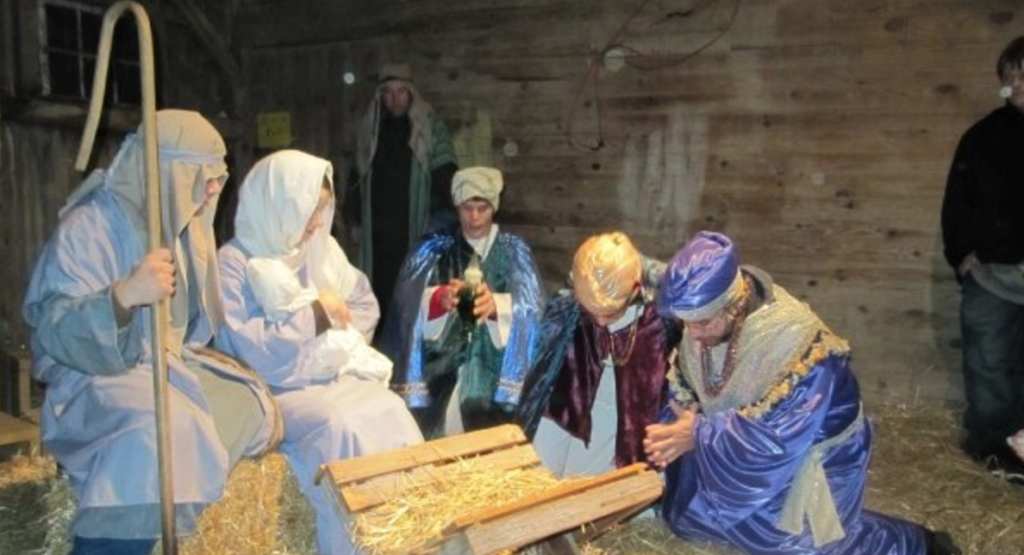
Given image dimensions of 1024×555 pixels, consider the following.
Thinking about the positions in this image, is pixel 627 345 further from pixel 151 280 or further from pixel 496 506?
pixel 151 280

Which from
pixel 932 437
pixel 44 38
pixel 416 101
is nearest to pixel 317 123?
pixel 416 101

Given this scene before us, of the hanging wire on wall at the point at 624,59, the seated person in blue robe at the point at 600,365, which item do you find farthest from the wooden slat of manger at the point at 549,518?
the hanging wire on wall at the point at 624,59

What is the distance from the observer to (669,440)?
119 inches

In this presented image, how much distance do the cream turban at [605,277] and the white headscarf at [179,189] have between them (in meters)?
1.39

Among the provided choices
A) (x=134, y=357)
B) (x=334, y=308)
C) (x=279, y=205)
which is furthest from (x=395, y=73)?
(x=134, y=357)

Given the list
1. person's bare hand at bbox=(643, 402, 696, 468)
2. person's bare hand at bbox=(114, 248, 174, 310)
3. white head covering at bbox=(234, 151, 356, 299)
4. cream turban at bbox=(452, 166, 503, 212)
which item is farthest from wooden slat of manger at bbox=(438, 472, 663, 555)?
cream turban at bbox=(452, 166, 503, 212)

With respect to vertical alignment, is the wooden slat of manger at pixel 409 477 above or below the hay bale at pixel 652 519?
above

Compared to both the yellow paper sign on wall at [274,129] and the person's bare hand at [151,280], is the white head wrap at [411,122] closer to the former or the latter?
the yellow paper sign on wall at [274,129]

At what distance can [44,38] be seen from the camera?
19.1 feet

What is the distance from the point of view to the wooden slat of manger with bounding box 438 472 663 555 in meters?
2.41

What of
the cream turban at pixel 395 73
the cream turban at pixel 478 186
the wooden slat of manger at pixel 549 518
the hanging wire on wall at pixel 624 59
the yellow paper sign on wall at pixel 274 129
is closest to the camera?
the wooden slat of manger at pixel 549 518

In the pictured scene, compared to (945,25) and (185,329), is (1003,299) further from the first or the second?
(185,329)

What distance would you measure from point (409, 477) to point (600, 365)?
1068 mm

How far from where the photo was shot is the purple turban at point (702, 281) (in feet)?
9.41
